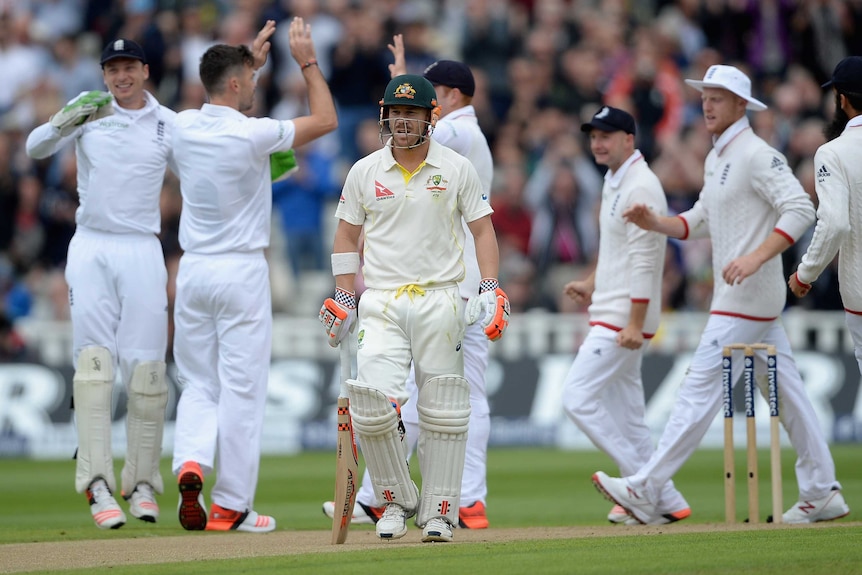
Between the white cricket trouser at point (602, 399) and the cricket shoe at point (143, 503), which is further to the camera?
the white cricket trouser at point (602, 399)

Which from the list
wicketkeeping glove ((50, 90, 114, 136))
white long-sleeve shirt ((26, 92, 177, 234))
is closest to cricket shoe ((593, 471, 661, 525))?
white long-sleeve shirt ((26, 92, 177, 234))

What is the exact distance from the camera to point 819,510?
8469 millimetres

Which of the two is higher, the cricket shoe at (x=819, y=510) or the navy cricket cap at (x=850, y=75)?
the navy cricket cap at (x=850, y=75)

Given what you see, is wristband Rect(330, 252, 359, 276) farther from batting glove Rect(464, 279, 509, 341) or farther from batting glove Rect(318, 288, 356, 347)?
batting glove Rect(464, 279, 509, 341)

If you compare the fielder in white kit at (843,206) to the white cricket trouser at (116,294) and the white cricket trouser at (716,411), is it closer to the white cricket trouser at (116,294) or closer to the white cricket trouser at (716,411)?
the white cricket trouser at (716,411)

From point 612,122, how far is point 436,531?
3.21m

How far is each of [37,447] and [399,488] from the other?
312 inches

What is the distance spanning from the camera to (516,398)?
47.7ft

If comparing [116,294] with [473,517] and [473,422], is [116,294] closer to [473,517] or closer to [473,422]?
[473,422]

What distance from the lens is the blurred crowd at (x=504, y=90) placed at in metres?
16.3

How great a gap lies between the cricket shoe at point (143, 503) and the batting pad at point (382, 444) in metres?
2.04

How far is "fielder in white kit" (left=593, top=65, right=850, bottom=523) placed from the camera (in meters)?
8.40

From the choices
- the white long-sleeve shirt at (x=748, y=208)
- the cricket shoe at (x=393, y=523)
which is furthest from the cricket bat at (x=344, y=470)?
the white long-sleeve shirt at (x=748, y=208)

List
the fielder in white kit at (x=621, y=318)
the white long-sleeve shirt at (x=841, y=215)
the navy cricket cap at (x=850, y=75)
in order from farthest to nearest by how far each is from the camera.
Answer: the fielder in white kit at (x=621, y=318), the navy cricket cap at (x=850, y=75), the white long-sleeve shirt at (x=841, y=215)
